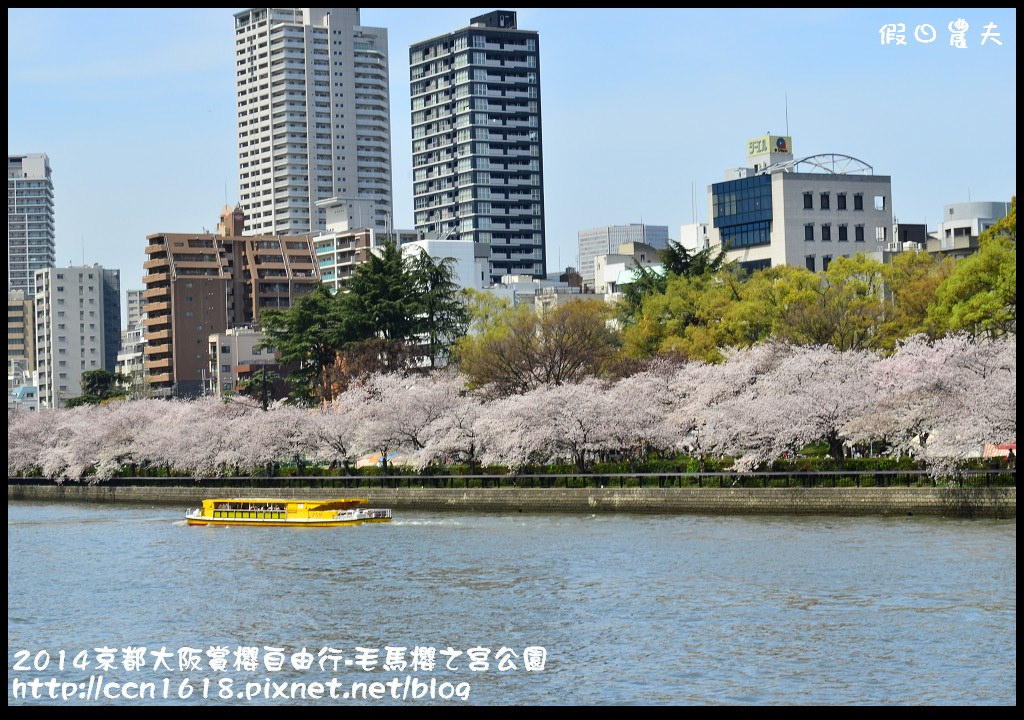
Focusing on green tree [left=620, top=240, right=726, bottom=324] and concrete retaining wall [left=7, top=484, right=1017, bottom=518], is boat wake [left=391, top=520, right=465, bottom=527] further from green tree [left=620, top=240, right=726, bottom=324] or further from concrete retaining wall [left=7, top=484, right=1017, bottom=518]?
green tree [left=620, top=240, right=726, bottom=324]

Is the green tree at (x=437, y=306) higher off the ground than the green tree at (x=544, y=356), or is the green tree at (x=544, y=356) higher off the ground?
the green tree at (x=437, y=306)

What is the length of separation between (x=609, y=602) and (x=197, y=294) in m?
150

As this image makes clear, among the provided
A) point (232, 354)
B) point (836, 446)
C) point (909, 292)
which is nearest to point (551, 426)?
point (836, 446)

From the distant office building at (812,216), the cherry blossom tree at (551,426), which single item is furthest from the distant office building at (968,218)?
the cherry blossom tree at (551,426)

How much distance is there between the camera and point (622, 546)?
147 feet

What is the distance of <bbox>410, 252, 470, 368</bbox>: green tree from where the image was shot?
305 ft

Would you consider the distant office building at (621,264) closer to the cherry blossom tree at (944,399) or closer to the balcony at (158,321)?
the balcony at (158,321)

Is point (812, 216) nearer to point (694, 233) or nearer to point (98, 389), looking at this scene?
point (694, 233)

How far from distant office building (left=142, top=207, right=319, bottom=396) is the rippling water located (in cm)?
12280

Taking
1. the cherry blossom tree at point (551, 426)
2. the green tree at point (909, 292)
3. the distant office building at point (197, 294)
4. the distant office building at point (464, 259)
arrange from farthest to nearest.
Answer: the distant office building at point (197, 294), the distant office building at point (464, 259), the green tree at point (909, 292), the cherry blossom tree at point (551, 426)

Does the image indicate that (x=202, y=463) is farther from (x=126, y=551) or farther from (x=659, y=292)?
(x=126, y=551)

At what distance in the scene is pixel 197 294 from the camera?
177625 mm

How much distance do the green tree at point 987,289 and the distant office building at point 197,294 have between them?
121573 millimetres

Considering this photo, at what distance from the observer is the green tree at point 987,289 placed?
2162 inches
